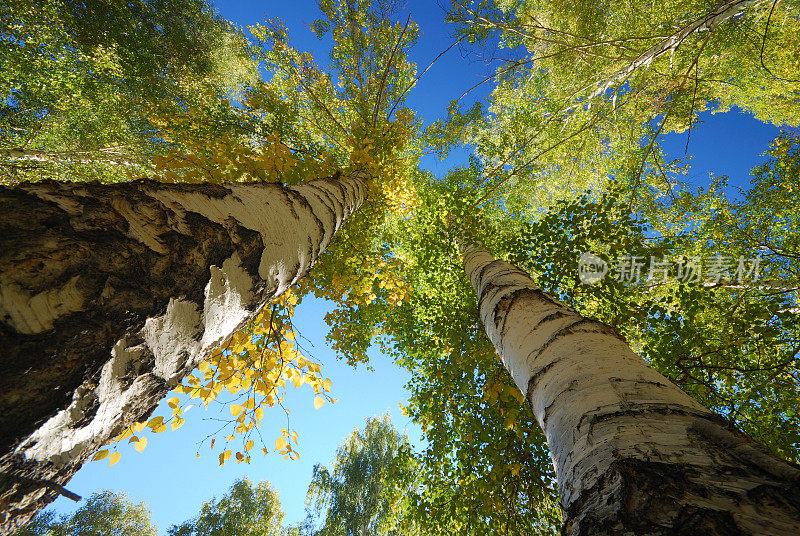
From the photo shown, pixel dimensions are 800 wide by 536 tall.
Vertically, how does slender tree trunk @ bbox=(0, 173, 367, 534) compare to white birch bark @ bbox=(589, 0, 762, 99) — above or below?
below

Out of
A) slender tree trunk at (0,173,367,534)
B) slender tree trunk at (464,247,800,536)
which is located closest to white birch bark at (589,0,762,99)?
slender tree trunk at (464,247,800,536)

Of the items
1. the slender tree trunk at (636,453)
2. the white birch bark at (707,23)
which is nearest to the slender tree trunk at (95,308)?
the slender tree trunk at (636,453)

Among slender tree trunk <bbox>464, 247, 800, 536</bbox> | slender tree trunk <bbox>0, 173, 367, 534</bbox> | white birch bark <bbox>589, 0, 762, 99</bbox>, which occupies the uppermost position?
white birch bark <bbox>589, 0, 762, 99</bbox>

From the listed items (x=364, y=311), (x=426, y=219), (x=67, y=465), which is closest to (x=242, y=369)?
(x=67, y=465)

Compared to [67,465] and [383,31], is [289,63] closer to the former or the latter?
[383,31]

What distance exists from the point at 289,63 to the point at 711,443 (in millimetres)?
8798

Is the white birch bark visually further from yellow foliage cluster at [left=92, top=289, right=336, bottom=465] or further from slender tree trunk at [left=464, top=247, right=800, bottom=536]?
yellow foliage cluster at [left=92, top=289, right=336, bottom=465]

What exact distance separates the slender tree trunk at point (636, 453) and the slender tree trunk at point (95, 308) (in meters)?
1.06

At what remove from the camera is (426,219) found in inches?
201

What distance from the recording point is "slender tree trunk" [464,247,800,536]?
0.52 metres

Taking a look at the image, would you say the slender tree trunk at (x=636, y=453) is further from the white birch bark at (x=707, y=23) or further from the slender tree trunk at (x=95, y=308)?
the white birch bark at (x=707, y=23)

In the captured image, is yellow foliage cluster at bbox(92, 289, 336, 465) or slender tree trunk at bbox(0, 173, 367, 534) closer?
slender tree trunk at bbox(0, 173, 367, 534)

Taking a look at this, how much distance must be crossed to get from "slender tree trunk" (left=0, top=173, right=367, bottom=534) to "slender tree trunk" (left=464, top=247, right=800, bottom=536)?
3.47ft

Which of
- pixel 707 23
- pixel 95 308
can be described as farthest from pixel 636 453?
pixel 707 23
